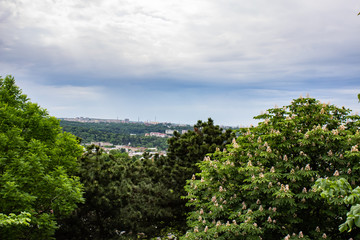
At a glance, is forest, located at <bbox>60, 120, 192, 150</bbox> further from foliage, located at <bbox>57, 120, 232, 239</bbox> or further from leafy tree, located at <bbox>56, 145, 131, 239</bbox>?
leafy tree, located at <bbox>56, 145, 131, 239</bbox>

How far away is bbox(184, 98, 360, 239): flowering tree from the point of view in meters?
7.48

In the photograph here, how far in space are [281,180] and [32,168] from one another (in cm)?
844

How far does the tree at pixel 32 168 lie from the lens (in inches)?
354

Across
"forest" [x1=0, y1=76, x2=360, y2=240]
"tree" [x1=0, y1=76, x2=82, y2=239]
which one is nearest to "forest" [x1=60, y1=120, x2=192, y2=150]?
"forest" [x1=0, y1=76, x2=360, y2=240]

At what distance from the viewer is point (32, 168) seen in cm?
953

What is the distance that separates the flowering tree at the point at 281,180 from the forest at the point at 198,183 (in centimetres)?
3

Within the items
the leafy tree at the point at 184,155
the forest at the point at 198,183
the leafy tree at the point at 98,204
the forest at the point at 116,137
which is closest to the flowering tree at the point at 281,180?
the forest at the point at 198,183

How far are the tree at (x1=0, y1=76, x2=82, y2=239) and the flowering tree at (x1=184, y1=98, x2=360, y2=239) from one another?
16.8ft

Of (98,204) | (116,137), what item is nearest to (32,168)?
(98,204)

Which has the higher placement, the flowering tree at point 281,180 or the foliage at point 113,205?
the flowering tree at point 281,180

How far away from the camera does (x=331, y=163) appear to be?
323 inches

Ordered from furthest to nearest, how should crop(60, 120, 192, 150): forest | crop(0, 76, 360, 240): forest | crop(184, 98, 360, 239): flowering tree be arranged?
crop(60, 120, 192, 150): forest → crop(0, 76, 360, 240): forest → crop(184, 98, 360, 239): flowering tree

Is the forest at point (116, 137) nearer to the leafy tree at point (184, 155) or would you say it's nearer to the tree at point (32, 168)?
the leafy tree at point (184, 155)

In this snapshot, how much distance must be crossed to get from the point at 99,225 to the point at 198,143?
6773 millimetres
